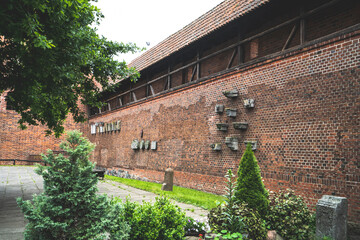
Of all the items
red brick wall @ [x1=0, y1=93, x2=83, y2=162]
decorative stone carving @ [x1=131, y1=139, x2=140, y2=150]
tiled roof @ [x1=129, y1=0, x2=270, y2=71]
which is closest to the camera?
tiled roof @ [x1=129, y1=0, x2=270, y2=71]

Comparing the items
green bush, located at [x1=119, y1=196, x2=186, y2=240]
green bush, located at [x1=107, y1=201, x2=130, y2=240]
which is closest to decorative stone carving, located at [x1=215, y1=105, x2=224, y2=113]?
green bush, located at [x1=119, y1=196, x2=186, y2=240]

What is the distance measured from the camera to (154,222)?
398 centimetres

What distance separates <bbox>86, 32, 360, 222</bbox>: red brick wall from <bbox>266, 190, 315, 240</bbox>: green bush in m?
1.32

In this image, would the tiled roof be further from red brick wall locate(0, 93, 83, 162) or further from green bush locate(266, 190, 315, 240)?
red brick wall locate(0, 93, 83, 162)

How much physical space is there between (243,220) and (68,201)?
2884mm

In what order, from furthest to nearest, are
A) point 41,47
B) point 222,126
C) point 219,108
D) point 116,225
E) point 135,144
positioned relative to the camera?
point 135,144
point 219,108
point 222,126
point 41,47
point 116,225

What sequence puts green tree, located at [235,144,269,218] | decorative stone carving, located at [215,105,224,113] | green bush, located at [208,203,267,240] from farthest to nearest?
decorative stone carving, located at [215,105,224,113] < green tree, located at [235,144,269,218] < green bush, located at [208,203,267,240]

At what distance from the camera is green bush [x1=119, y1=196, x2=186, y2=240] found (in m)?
3.94

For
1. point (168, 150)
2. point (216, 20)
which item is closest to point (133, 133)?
point (168, 150)

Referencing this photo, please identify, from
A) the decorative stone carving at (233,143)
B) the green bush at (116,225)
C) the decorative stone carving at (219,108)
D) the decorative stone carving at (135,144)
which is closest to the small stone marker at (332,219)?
the green bush at (116,225)

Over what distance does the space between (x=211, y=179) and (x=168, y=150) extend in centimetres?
351

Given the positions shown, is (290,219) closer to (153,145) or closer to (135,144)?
(153,145)

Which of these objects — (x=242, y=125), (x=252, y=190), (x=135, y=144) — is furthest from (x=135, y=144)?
(x=252, y=190)

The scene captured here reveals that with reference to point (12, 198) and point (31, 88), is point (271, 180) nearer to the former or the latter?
point (31, 88)
